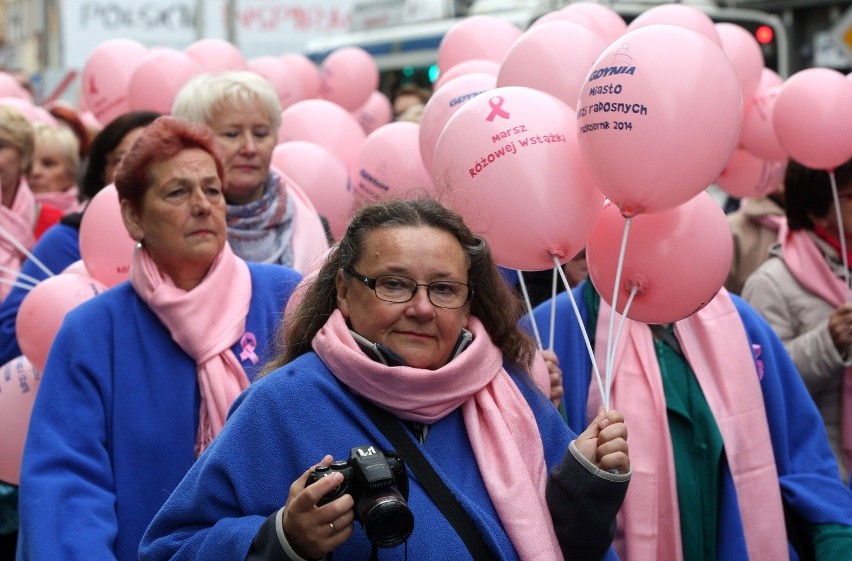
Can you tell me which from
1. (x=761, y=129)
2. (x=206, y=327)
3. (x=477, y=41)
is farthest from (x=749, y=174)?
(x=206, y=327)

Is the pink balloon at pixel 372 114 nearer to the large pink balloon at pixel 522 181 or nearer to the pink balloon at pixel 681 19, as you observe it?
the pink balloon at pixel 681 19

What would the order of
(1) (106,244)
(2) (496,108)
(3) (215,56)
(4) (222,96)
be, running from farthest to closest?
(3) (215,56)
(4) (222,96)
(1) (106,244)
(2) (496,108)

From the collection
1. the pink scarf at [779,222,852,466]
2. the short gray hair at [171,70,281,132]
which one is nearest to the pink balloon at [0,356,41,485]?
the short gray hair at [171,70,281,132]

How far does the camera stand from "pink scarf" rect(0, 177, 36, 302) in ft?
18.3

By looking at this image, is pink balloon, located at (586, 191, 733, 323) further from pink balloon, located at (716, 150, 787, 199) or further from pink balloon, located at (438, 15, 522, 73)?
pink balloon, located at (438, 15, 522, 73)

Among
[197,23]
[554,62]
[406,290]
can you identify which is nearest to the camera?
[406,290]

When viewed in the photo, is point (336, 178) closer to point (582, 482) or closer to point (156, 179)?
point (156, 179)

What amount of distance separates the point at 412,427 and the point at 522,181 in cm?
81

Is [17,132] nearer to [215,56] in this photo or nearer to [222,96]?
[222,96]

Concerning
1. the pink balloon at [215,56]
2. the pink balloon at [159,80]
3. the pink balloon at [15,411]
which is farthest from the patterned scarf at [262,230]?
the pink balloon at [215,56]

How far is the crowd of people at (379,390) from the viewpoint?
267cm

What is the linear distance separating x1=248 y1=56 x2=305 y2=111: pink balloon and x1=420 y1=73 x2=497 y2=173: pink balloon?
10.5 ft

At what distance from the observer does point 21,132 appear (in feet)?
18.8

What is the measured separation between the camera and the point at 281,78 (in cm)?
761
